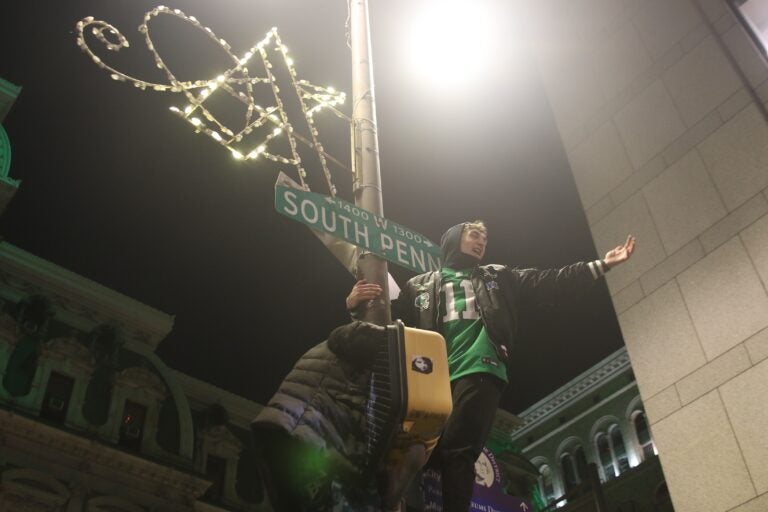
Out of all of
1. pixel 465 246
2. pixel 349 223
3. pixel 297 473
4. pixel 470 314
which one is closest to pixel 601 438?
pixel 465 246

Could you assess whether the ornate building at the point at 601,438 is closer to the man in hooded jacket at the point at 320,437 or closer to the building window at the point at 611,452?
→ the building window at the point at 611,452

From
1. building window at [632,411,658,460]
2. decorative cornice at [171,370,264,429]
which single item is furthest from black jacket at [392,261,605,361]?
building window at [632,411,658,460]

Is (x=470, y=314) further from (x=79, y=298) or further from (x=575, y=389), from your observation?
(x=575, y=389)

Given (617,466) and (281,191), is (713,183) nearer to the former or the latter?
(281,191)

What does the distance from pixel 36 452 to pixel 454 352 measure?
2239cm

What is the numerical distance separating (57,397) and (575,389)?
28.8m

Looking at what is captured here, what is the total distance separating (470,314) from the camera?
5.73 m

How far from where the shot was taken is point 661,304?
8125mm

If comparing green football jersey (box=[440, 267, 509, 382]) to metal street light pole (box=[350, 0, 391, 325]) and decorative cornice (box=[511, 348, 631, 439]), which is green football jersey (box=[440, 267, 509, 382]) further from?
decorative cornice (box=[511, 348, 631, 439])

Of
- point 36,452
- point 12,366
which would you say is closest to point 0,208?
point 12,366

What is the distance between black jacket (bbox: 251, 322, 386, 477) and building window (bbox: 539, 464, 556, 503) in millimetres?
41888

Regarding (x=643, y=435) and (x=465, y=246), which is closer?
(x=465, y=246)

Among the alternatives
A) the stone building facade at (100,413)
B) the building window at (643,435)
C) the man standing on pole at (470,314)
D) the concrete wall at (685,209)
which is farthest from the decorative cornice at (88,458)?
the building window at (643,435)

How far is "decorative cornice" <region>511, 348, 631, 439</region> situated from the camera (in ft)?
140
